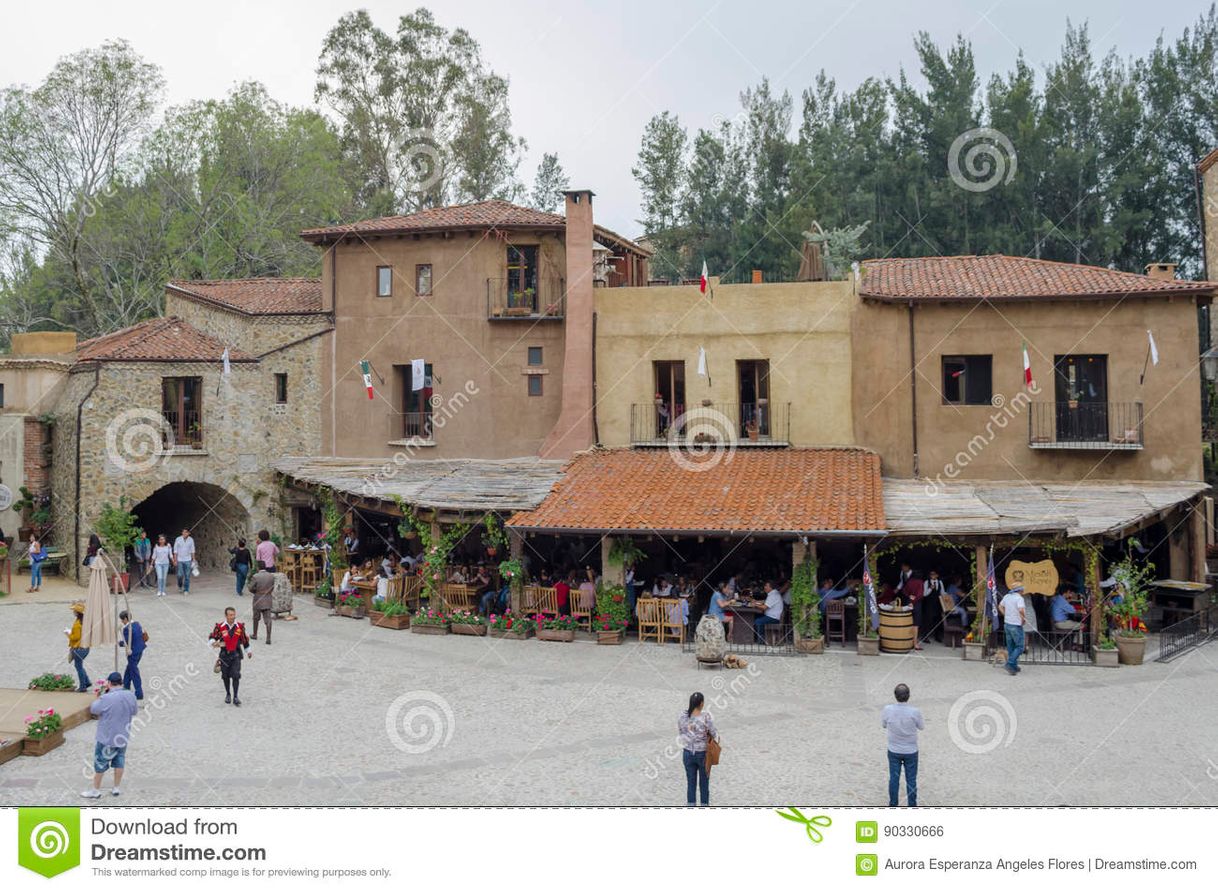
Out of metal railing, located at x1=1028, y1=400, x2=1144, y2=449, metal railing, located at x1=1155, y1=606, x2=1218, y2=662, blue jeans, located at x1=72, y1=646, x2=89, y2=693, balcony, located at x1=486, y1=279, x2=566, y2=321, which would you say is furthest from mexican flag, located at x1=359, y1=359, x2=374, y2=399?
metal railing, located at x1=1155, y1=606, x2=1218, y2=662

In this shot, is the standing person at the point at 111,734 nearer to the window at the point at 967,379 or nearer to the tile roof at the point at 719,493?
the tile roof at the point at 719,493

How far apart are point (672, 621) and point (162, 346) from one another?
16084 millimetres

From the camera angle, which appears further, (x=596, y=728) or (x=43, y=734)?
(x=596, y=728)

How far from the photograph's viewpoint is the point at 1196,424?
23.5m

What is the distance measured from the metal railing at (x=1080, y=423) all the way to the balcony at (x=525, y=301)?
11.6 meters

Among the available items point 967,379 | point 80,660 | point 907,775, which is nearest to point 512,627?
point 80,660

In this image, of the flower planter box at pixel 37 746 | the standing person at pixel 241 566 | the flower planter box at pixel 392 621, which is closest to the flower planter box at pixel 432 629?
the flower planter box at pixel 392 621

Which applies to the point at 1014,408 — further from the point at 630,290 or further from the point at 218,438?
the point at 218,438

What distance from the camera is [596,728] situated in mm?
15609

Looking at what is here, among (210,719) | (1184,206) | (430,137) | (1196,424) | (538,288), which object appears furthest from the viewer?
(430,137)

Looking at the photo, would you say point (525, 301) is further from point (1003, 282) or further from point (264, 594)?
point (1003, 282)

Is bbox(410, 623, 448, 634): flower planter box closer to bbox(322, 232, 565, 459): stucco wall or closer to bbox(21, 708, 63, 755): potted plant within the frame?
bbox(322, 232, 565, 459): stucco wall

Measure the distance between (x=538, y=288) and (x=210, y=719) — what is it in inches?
587
